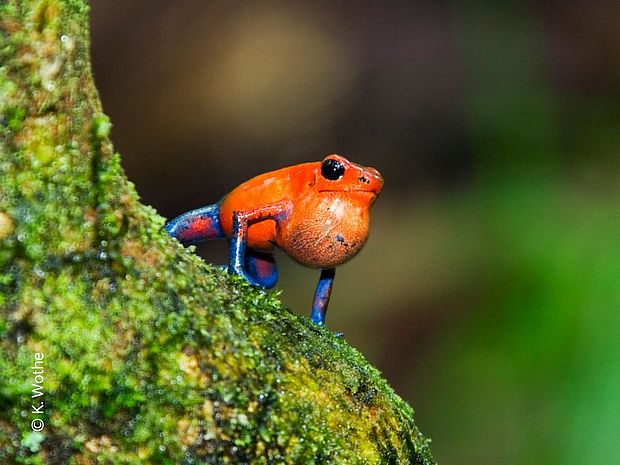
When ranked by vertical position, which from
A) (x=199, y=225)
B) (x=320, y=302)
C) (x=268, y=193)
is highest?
(x=268, y=193)

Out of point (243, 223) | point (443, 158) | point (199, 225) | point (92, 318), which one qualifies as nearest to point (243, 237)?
point (243, 223)

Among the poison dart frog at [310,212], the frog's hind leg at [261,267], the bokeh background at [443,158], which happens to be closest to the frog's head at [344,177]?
the poison dart frog at [310,212]

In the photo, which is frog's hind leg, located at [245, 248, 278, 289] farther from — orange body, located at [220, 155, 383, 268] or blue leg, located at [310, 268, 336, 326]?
orange body, located at [220, 155, 383, 268]

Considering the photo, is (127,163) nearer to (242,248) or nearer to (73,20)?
(242,248)

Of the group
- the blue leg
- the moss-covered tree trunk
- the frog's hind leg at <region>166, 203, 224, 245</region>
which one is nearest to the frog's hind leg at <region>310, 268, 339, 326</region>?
the blue leg

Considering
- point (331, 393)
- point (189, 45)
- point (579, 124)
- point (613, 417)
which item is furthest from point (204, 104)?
point (331, 393)

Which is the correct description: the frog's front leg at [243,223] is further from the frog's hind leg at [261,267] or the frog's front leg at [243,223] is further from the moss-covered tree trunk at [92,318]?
the moss-covered tree trunk at [92,318]

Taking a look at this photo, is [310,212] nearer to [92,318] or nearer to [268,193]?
[268,193]
